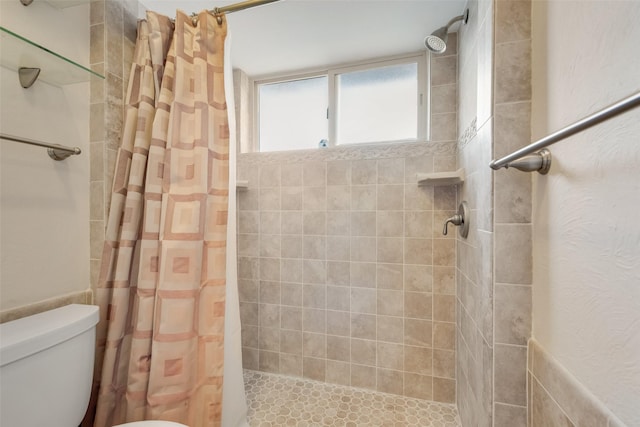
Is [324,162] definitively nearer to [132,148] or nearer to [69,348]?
[132,148]

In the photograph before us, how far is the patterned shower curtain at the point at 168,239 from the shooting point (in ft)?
3.39

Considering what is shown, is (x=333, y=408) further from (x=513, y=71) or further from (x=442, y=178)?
(x=513, y=71)

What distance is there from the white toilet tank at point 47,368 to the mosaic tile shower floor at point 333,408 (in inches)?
34.5

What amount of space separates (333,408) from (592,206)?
157cm

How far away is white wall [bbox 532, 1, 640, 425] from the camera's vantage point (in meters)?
0.44

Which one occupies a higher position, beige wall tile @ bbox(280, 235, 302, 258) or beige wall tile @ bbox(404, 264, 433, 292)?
beige wall tile @ bbox(280, 235, 302, 258)

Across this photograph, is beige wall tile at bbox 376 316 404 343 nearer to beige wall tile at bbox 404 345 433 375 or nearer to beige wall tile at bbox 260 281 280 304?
beige wall tile at bbox 404 345 433 375

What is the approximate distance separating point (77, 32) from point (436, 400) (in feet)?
8.58

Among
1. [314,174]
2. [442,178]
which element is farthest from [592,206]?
[314,174]

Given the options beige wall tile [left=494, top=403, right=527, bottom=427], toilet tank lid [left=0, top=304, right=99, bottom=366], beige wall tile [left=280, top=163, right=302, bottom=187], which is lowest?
beige wall tile [left=494, top=403, right=527, bottom=427]

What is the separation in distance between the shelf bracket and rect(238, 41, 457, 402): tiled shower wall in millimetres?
1052

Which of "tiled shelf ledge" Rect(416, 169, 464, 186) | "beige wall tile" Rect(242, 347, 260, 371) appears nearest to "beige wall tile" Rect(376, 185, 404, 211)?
"tiled shelf ledge" Rect(416, 169, 464, 186)

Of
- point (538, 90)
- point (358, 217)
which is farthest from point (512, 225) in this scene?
point (358, 217)

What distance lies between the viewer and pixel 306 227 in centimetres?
174
